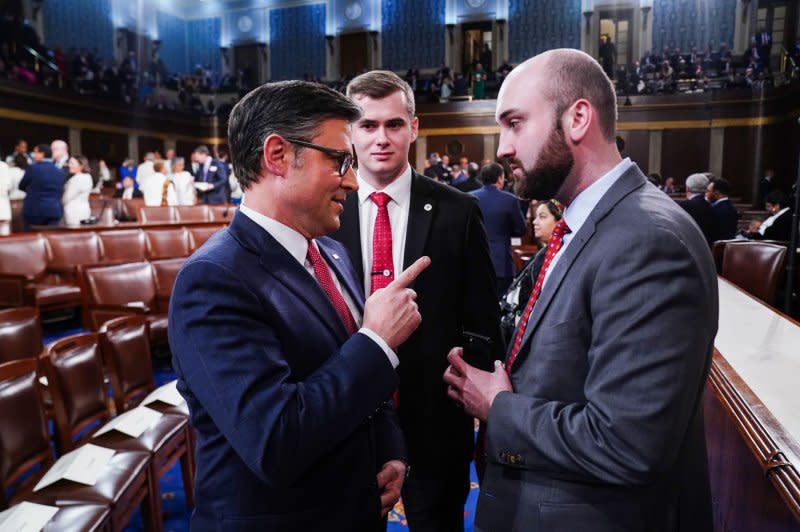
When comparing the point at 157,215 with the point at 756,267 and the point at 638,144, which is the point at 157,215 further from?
the point at 638,144

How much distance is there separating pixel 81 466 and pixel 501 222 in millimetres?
3610

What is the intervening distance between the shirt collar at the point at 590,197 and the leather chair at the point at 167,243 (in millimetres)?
5411

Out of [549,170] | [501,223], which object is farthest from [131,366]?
[501,223]

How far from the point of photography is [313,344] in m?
1.12

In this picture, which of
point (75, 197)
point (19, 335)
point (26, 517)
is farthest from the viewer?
point (75, 197)

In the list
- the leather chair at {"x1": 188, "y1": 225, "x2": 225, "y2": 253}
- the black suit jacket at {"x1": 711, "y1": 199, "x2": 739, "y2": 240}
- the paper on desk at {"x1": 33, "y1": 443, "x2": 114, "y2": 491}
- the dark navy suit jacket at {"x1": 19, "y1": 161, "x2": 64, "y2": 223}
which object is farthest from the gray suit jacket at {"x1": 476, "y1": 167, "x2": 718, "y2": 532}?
the dark navy suit jacket at {"x1": 19, "y1": 161, "x2": 64, "y2": 223}

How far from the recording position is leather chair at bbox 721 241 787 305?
3.99 m

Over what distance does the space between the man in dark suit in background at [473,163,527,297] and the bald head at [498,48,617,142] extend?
3.72 metres

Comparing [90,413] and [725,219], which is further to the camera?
[725,219]

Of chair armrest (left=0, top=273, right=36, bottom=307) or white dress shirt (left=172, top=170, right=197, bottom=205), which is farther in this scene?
white dress shirt (left=172, top=170, right=197, bottom=205)

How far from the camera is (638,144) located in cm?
1480

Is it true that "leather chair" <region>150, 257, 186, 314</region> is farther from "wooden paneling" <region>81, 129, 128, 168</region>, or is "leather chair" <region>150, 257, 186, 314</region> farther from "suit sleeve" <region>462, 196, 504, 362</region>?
"wooden paneling" <region>81, 129, 128, 168</region>

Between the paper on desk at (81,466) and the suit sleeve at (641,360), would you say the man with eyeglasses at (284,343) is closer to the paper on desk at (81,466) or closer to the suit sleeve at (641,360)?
the suit sleeve at (641,360)

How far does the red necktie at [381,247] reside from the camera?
178 centimetres
